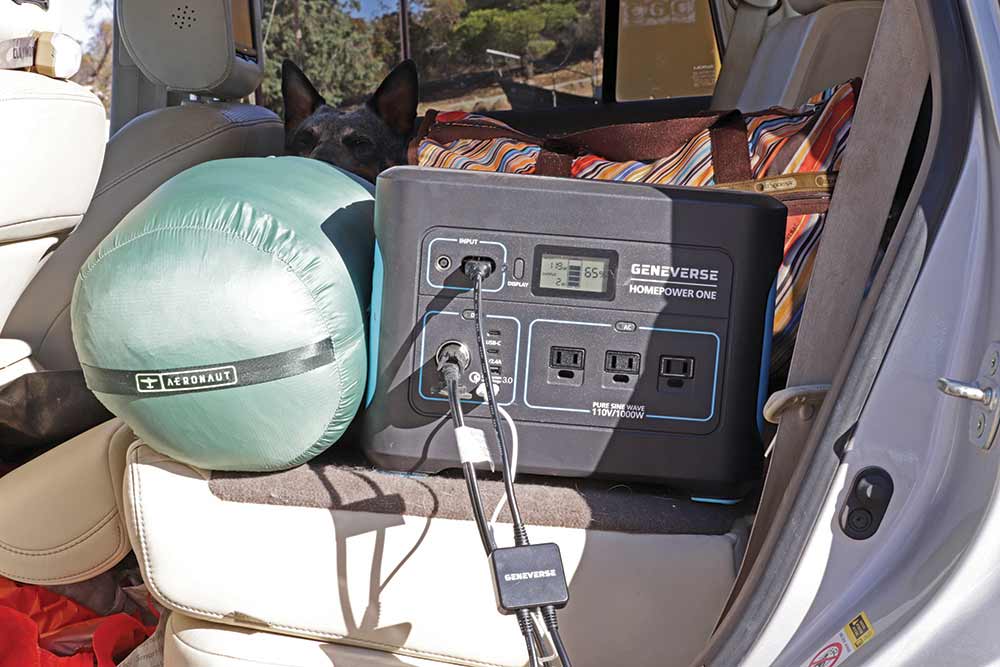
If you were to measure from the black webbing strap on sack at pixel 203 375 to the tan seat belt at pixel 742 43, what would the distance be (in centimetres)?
172

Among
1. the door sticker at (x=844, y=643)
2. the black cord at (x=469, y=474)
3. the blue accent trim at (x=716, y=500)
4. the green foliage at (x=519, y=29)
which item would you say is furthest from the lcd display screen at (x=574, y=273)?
the green foliage at (x=519, y=29)

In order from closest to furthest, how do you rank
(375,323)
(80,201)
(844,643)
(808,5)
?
(844,643), (375,323), (80,201), (808,5)

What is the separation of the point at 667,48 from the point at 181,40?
4.92 feet

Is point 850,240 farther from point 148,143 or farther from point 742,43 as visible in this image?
point 742,43

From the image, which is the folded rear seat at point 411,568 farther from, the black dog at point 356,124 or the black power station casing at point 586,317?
the black dog at point 356,124

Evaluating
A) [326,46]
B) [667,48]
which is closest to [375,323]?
[667,48]

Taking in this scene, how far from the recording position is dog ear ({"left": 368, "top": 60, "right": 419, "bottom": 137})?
2211 mm

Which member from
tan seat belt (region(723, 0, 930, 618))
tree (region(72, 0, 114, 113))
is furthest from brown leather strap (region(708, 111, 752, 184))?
tree (region(72, 0, 114, 113))

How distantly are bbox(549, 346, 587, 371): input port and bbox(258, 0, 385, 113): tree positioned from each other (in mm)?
3102

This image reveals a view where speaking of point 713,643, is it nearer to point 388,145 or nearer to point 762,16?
point 388,145

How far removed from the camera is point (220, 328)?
77 centimetres

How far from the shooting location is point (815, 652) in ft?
2.20

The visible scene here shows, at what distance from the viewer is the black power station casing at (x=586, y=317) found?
2.76 ft

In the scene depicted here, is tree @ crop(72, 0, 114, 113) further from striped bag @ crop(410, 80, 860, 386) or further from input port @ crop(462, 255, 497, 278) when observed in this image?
input port @ crop(462, 255, 497, 278)
